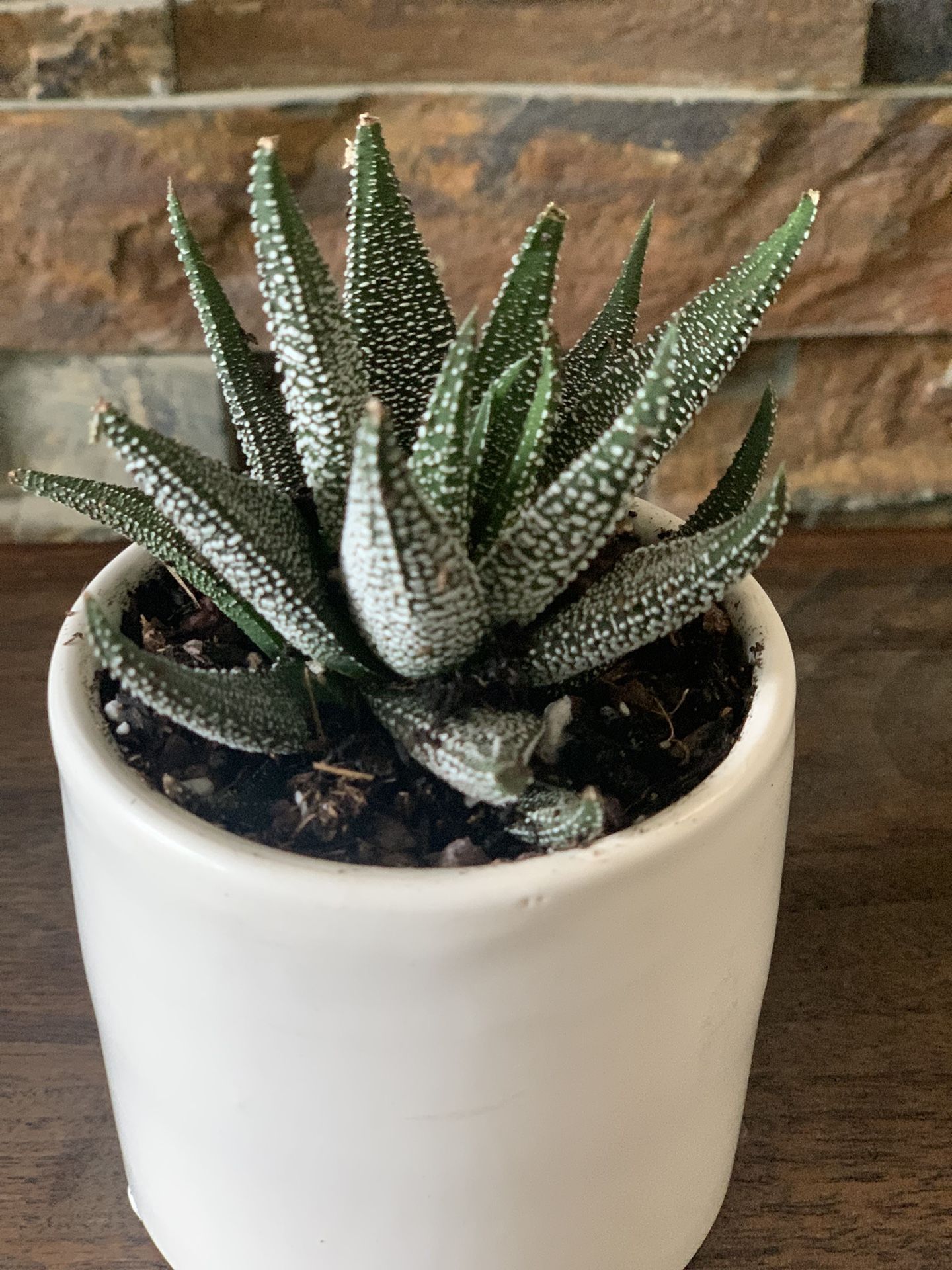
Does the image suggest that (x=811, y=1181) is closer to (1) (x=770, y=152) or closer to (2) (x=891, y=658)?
(2) (x=891, y=658)

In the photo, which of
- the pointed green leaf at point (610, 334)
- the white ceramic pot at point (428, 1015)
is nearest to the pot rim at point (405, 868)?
the white ceramic pot at point (428, 1015)

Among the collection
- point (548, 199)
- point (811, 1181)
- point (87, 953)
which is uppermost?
point (548, 199)

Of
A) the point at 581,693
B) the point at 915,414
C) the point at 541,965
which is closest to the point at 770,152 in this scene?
the point at 915,414

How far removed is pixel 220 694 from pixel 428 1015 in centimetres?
9

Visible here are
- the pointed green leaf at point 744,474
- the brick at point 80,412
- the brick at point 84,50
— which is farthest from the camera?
the brick at point 80,412

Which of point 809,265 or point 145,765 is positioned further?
point 809,265

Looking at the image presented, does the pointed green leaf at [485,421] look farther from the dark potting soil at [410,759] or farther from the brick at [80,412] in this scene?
the brick at [80,412]

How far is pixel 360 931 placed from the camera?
287 millimetres

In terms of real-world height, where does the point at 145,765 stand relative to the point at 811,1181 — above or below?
above

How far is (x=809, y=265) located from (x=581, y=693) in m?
0.44

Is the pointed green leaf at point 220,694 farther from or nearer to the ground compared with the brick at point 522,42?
nearer to the ground

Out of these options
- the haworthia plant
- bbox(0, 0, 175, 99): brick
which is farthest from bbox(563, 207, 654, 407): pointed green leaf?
bbox(0, 0, 175, 99): brick

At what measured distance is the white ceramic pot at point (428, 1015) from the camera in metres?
0.29

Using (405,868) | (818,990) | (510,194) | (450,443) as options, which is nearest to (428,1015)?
(405,868)
